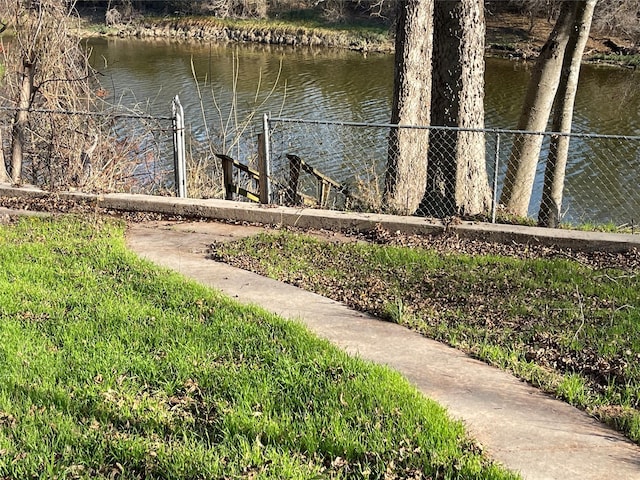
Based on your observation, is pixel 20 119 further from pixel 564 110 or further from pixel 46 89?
pixel 564 110

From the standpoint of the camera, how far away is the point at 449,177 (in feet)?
32.9

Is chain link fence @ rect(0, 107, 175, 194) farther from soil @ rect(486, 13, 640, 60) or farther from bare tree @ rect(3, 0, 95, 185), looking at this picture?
soil @ rect(486, 13, 640, 60)

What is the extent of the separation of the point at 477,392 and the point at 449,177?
555 cm

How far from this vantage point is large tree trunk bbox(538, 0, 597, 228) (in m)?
10.7

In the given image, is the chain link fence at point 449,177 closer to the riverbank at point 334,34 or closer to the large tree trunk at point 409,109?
the large tree trunk at point 409,109

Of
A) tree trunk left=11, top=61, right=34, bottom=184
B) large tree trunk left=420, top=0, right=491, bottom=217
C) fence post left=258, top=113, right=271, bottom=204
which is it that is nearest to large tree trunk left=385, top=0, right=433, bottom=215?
large tree trunk left=420, top=0, right=491, bottom=217

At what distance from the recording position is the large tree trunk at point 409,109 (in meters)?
11.1

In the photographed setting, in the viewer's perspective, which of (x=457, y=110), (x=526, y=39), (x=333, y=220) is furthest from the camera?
(x=526, y=39)

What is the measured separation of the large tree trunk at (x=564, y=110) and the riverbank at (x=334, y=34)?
97.2 feet

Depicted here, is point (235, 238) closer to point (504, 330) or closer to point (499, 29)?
point (504, 330)

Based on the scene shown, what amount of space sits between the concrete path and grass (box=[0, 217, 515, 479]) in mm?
271

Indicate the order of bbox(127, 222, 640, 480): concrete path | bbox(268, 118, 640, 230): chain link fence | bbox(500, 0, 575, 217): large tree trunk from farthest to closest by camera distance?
A: bbox(500, 0, 575, 217): large tree trunk
bbox(268, 118, 640, 230): chain link fence
bbox(127, 222, 640, 480): concrete path

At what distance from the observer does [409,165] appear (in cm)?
1128

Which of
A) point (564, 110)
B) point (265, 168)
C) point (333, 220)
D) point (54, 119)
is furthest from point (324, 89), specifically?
point (333, 220)
